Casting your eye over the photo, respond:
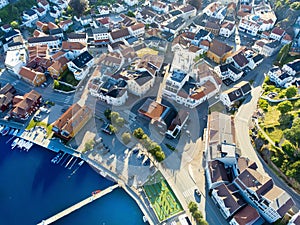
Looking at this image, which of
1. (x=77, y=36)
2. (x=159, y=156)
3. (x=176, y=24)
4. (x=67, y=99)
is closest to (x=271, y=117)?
(x=159, y=156)

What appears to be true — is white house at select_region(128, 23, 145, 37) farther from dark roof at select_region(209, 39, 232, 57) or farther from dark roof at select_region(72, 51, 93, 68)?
dark roof at select_region(209, 39, 232, 57)

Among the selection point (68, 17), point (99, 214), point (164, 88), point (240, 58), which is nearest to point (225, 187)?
point (99, 214)

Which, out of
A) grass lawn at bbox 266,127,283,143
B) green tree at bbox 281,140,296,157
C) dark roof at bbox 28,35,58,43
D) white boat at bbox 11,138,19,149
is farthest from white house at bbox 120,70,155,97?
green tree at bbox 281,140,296,157

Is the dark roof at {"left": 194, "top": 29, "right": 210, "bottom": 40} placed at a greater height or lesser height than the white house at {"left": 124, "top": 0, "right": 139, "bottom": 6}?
lesser

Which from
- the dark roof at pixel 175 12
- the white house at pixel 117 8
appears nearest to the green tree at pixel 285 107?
the dark roof at pixel 175 12

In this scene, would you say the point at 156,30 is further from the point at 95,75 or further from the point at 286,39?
the point at 286,39

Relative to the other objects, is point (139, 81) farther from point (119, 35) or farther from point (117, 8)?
point (117, 8)

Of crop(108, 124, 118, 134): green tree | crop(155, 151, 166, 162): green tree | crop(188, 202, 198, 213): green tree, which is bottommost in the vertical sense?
crop(188, 202, 198, 213): green tree

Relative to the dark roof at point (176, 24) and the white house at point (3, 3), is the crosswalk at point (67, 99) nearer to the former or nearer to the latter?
the dark roof at point (176, 24)
